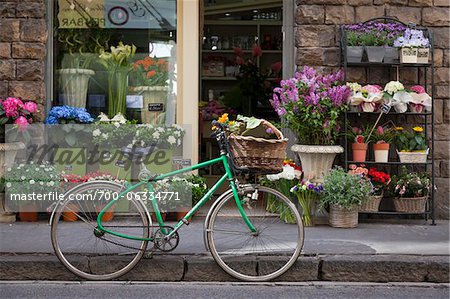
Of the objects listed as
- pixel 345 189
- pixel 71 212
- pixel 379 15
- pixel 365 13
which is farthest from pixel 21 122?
pixel 379 15

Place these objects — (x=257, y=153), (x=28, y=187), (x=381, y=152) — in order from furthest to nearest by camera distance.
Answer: (x=381, y=152), (x=28, y=187), (x=257, y=153)

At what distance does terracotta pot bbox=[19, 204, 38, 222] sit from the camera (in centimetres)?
774

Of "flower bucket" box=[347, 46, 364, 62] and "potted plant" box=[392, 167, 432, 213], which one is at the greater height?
"flower bucket" box=[347, 46, 364, 62]

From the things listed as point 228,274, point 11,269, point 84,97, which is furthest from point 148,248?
point 84,97

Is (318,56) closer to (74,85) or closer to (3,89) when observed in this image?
(74,85)

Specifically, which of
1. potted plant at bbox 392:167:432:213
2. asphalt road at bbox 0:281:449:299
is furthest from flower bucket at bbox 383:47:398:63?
asphalt road at bbox 0:281:449:299

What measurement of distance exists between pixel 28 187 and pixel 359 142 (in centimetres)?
380

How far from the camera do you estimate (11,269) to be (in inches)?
235

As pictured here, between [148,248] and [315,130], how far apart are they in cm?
255

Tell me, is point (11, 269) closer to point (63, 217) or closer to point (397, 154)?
point (63, 217)

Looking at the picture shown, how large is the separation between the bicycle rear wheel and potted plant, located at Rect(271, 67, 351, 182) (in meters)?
2.47

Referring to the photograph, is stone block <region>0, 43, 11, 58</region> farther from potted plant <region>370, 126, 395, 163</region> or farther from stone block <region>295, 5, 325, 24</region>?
potted plant <region>370, 126, 395, 163</region>

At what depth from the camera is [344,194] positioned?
7332mm

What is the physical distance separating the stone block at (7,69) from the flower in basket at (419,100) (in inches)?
184
